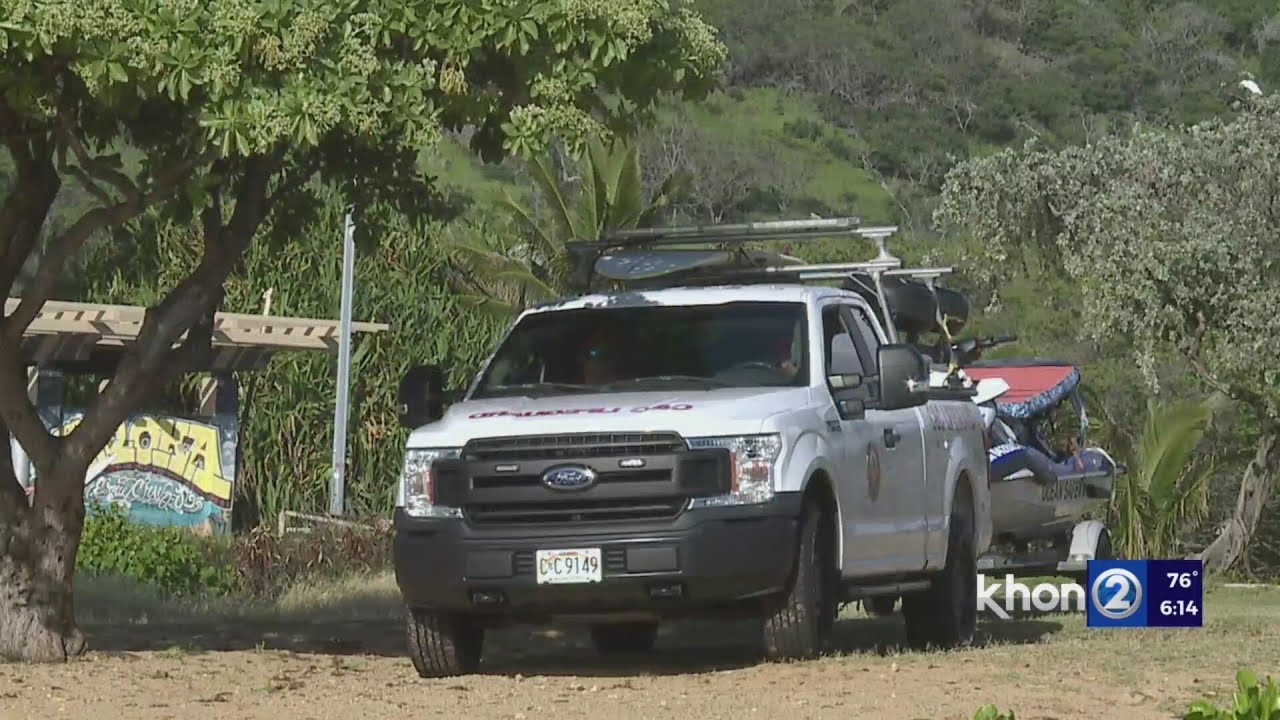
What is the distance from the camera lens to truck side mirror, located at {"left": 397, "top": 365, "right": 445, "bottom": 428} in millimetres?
11945

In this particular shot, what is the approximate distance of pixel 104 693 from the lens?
10.6 metres

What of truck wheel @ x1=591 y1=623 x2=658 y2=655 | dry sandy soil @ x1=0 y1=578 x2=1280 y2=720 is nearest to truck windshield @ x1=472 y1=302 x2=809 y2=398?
dry sandy soil @ x1=0 y1=578 x2=1280 y2=720

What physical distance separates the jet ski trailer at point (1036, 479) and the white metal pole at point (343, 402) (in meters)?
10.3

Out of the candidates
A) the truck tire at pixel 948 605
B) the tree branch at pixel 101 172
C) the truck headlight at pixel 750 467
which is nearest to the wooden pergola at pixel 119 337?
the tree branch at pixel 101 172

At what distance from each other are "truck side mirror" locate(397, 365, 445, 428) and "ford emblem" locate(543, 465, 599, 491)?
1306 mm

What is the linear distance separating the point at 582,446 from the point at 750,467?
79cm

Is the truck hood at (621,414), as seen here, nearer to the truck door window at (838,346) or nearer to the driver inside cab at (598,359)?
the driver inside cab at (598,359)

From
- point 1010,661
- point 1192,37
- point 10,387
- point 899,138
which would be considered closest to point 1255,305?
point 1010,661

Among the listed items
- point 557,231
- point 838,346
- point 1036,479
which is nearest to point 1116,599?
point 1036,479

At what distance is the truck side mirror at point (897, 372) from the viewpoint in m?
11.8

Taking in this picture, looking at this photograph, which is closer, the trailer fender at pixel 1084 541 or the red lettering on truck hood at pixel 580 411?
the red lettering on truck hood at pixel 580 411

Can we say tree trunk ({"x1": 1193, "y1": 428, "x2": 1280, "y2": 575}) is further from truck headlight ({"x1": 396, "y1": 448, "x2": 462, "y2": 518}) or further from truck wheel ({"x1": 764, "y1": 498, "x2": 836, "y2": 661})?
truck headlight ({"x1": 396, "y1": 448, "x2": 462, "y2": 518})

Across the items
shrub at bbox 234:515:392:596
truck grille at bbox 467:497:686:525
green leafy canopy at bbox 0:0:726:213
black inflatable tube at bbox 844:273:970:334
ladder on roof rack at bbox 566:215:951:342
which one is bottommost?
shrub at bbox 234:515:392:596

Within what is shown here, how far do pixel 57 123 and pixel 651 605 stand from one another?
387 cm
